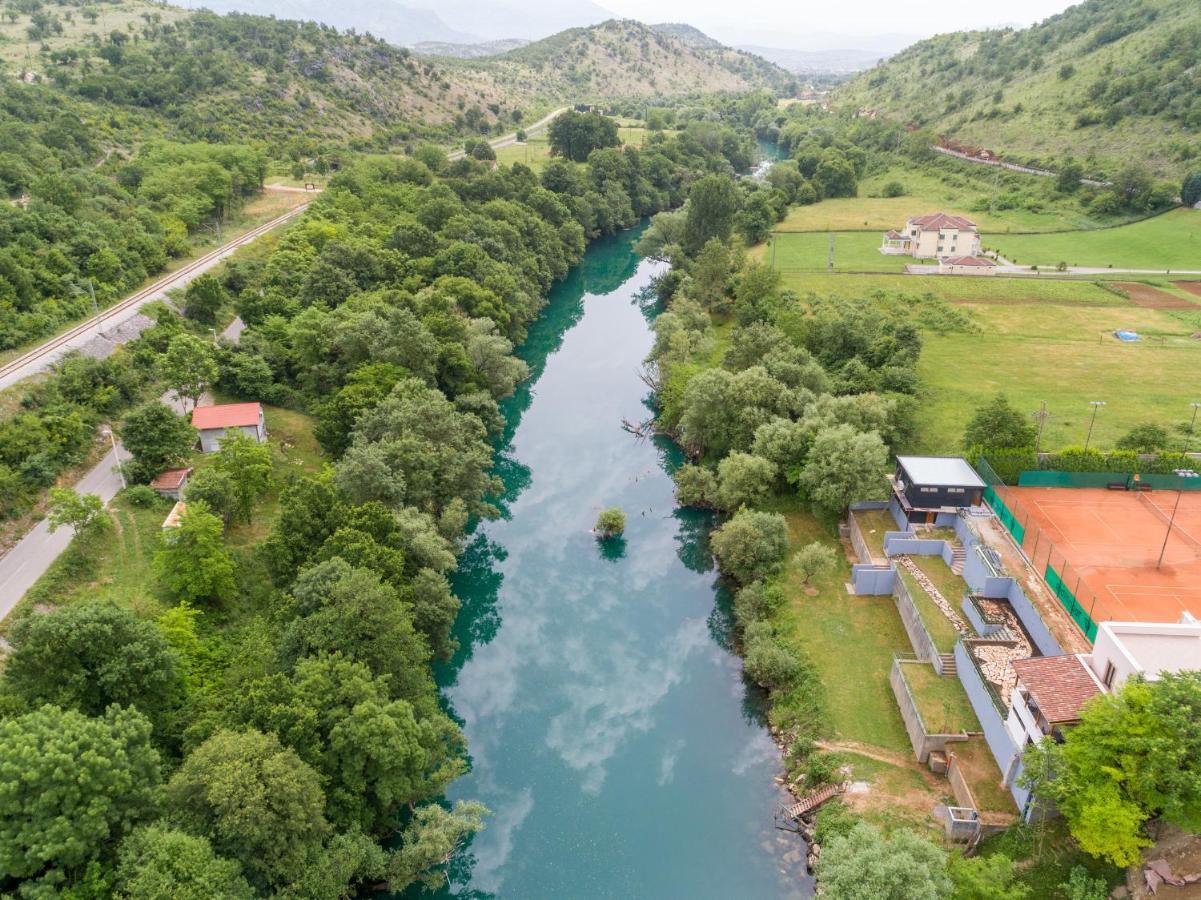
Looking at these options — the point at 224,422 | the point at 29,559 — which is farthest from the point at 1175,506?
the point at 29,559

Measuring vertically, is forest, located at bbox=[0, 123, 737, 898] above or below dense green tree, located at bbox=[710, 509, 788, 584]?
above

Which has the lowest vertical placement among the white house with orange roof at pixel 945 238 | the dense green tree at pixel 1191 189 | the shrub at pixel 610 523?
the shrub at pixel 610 523

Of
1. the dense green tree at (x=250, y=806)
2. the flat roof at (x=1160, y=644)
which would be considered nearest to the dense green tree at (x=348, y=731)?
the dense green tree at (x=250, y=806)

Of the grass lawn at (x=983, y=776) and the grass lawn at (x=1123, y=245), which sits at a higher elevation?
the grass lawn at (x=1123, y=245)

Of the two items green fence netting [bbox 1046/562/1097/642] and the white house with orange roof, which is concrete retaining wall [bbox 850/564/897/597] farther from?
the white house with orange roof

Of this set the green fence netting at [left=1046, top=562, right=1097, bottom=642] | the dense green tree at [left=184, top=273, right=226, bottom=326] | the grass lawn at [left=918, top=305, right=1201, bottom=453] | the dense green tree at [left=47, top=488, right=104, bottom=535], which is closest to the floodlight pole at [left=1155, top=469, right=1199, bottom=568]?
the grass lawn at [left=918, top=305, right=1201, bottom=453]

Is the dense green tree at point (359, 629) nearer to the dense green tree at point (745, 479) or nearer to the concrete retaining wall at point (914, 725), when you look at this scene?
the concrete retaining wall at point (914, 725)
